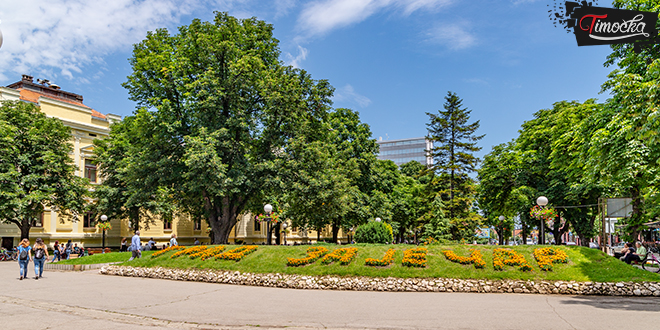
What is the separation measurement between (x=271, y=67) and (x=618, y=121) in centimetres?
2193

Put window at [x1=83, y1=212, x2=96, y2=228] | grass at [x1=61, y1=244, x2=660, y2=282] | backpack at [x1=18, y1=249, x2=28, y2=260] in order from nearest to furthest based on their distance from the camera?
grass at [x1=61, y1=244, x2=660, y2=282] < backpack at [x1=18, y1=249, x2=28, y2=260] < window at [x1=83, y1=212, x2=96, y2=228]

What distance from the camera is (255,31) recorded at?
97.9 feet

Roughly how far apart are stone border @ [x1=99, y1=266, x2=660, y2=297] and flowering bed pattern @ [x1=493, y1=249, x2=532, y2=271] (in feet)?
2.41

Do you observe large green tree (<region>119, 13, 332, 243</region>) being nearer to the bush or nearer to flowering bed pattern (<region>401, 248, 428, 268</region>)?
the bush

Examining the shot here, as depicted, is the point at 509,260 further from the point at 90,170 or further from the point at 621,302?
the point at 90,170

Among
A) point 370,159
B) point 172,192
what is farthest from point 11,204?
point 370,159

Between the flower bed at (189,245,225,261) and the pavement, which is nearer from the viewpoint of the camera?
→ the pavement

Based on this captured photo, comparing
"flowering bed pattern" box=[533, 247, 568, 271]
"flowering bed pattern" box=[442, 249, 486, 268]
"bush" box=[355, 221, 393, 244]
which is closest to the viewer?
"flowering bed pattern" box=[533, 247, 568, 271]

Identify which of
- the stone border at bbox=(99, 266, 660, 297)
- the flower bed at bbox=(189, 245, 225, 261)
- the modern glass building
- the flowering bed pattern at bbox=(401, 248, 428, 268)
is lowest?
the stone border at bbox=(99, 266, 660, 297)

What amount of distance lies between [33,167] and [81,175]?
8406 millimetres

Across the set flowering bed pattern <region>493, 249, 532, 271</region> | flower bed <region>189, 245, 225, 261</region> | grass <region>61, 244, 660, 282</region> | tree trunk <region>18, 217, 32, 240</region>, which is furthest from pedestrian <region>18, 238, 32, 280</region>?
flowering bed pattern <region>493, 249, 532, 271</region>

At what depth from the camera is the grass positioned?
1449cm

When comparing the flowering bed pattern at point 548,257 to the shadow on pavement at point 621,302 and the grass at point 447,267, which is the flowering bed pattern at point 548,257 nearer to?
the grass at point 447,267

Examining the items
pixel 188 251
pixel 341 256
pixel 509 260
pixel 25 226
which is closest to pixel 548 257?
pixel 509 260
